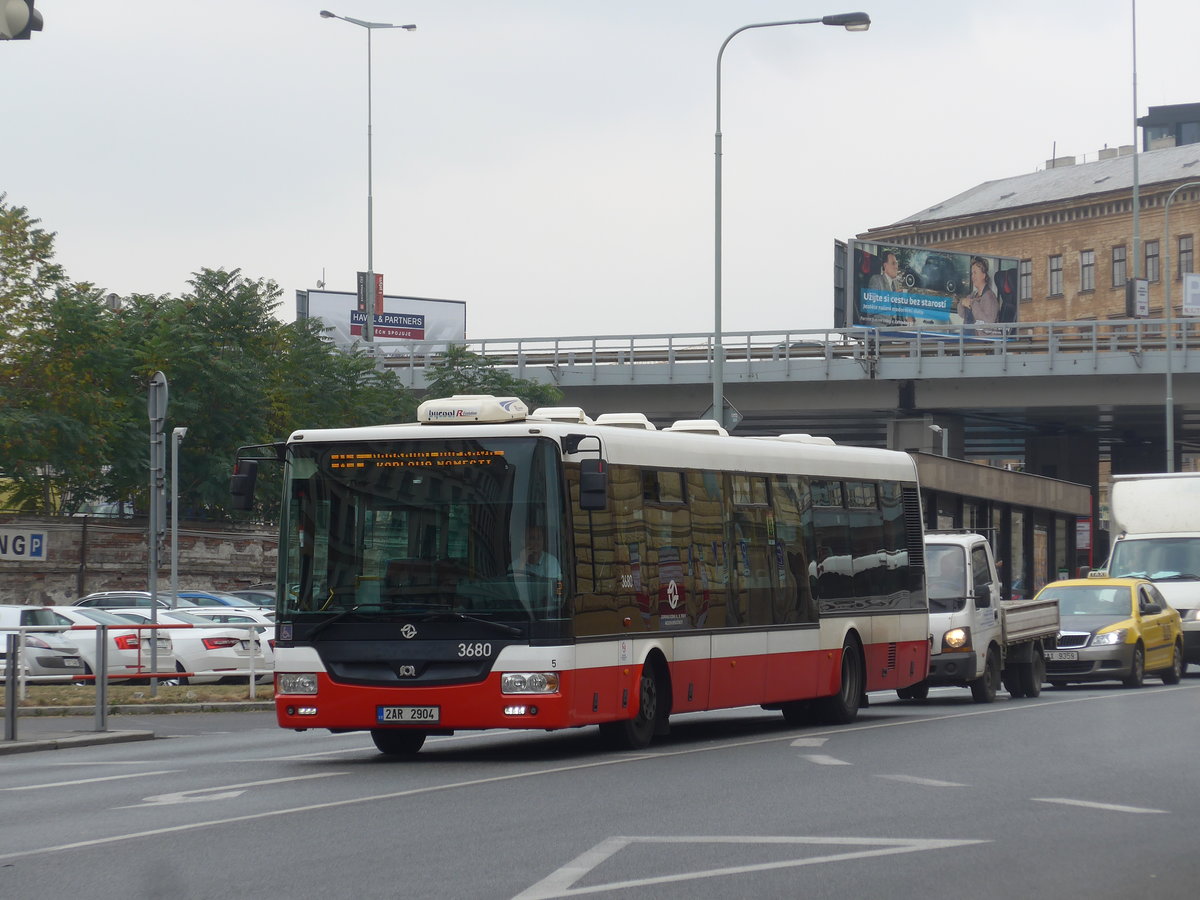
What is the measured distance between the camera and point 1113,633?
2802 centimetres

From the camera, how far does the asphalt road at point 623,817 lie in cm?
880

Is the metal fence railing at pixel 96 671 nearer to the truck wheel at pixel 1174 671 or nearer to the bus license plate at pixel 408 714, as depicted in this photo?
the bus license plate at pixel 408 714

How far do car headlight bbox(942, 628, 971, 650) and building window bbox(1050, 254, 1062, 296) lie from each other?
80.7m

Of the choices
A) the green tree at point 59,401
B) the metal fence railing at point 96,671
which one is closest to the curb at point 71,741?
the metal fence railing at point 96,671

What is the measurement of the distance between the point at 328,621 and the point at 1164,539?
21149mm

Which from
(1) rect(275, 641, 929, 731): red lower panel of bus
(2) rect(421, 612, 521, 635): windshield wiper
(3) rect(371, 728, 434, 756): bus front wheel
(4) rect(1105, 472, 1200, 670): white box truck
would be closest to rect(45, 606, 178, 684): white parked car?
(3) rect(371, 728, 434, 756): bus front wheel

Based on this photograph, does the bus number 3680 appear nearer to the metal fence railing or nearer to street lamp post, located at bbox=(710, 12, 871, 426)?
the metal fence railing

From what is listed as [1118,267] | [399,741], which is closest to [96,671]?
[399,741]

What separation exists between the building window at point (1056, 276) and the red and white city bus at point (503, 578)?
8691cm

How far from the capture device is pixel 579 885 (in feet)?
28.1

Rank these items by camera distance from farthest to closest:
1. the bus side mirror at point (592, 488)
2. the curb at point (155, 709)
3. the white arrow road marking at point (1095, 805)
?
the curb at point (155, 709) < the bus side mirror at point (592, 488) < the white arrow road marking at point (1095, 805)

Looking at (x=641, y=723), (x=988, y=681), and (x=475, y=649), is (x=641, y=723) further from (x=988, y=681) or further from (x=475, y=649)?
(x=988, y=681)

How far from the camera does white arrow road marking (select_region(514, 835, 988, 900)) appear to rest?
8.48 m

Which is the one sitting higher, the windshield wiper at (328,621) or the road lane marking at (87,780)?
the windshield wiper at (328,621)
